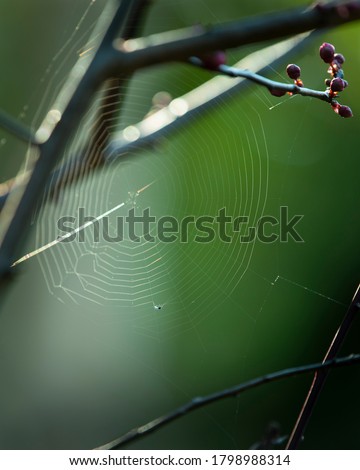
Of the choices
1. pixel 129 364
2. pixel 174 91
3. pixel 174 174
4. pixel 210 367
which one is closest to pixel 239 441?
pixel 210 367

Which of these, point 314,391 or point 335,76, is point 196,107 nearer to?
point 335,76

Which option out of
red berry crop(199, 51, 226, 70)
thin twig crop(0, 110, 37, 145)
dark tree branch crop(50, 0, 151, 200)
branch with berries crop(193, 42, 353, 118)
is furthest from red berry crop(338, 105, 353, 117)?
thin twig crop(0, 110, 37, 145)

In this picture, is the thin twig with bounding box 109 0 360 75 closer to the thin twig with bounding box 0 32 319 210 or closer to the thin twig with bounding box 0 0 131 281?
the thin twig with bounding box 0 0 131 281

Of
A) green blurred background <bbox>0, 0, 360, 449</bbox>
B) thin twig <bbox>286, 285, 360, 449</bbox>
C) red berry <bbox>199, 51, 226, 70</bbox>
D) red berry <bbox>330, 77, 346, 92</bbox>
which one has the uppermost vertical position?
red berry <bbox>199, 51, 226, 70</bbox>

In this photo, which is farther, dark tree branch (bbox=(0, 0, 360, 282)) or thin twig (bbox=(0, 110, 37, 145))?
thin twig (bbox=(0, 110, 37, 145))

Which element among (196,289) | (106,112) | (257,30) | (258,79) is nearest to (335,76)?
(258,79)

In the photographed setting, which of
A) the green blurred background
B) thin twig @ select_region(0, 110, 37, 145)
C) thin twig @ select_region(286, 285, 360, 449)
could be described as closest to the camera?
thin twig @ select_region(286, 285, 360, 449)

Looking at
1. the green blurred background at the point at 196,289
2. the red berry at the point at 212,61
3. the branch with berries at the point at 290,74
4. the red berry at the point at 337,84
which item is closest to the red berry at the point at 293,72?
the branch with berries at the point at 290,74

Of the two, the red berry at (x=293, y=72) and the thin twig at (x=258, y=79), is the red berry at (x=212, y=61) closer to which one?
the thin twig at (x=258, y=79)
